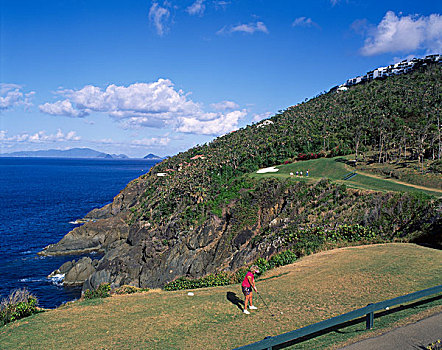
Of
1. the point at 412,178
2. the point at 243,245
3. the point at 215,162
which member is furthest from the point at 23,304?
the point at 215,162

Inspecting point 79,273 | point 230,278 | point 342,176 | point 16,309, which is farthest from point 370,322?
point 79,273

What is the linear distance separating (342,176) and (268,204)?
11171 millimetres

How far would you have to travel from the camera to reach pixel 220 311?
1284 centimetres

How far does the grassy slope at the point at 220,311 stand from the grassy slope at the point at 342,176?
17.9m

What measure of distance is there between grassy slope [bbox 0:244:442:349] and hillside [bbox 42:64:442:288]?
719 cm

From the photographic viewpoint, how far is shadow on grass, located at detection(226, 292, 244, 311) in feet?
43.9

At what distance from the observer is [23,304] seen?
14312 millimetres

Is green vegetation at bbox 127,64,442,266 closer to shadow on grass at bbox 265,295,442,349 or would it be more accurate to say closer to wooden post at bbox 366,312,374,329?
shadow on grass at bbox 265,295,442,349

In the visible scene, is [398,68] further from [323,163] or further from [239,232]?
[239,232]

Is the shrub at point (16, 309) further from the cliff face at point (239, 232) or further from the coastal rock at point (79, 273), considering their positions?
the coastal rock at point (79, 273)

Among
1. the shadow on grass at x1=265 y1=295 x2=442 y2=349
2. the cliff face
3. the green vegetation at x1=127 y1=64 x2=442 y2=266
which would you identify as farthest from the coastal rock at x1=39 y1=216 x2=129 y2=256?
the shadow on grass at x1=265 y1=295 x2=442 y2=349

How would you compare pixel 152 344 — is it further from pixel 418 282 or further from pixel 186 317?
pixel 418 282

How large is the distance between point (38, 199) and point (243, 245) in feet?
286

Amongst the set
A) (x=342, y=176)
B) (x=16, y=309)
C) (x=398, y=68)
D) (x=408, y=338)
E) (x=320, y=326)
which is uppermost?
(x=398, y=68)
